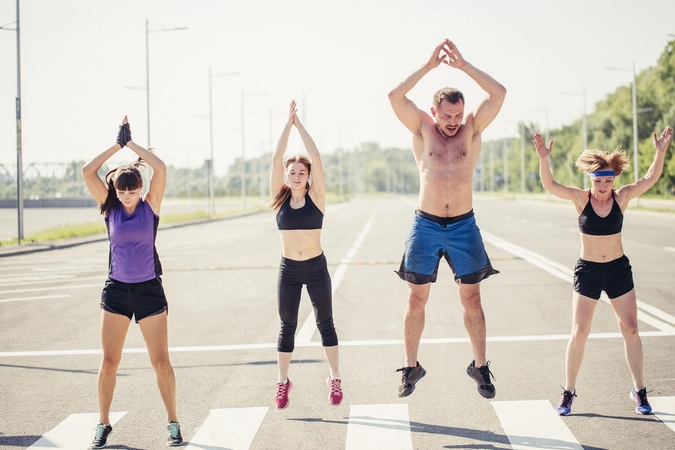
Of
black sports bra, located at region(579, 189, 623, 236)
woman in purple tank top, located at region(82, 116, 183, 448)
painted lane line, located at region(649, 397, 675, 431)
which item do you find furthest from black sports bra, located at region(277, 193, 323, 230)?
painted lane line, located at region(649, 397, 675, 431)

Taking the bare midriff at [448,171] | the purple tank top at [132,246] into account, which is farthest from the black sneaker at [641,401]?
the purple tank top at [132,246]

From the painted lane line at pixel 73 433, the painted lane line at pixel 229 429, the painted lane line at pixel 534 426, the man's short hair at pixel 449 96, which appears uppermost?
the man's short hair at pixel 449 96

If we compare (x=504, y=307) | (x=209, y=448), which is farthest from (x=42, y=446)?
(x=504, y=307)

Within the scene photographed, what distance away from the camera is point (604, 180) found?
654cm

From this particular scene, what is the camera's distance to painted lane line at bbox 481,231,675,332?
10352 millimetres

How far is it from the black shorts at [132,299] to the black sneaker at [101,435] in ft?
2.58

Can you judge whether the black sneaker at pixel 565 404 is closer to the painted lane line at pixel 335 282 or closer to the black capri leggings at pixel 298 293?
the black capri leggings at pixel 298 293

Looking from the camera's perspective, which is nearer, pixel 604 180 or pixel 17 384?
pixel 604 180

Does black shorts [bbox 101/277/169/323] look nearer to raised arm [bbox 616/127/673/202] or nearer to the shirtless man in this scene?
the shirtless man

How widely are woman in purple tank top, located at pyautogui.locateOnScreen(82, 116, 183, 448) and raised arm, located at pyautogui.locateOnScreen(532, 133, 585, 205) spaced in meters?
2.98

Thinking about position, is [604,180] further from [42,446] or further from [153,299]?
[42,446]

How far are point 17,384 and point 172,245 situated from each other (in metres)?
20.4

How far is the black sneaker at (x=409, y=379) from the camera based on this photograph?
6680 mm

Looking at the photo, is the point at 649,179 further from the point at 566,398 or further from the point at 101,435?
the point at 101,435
